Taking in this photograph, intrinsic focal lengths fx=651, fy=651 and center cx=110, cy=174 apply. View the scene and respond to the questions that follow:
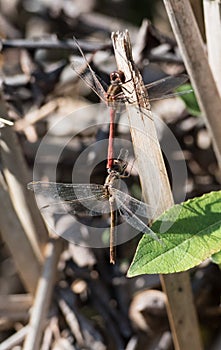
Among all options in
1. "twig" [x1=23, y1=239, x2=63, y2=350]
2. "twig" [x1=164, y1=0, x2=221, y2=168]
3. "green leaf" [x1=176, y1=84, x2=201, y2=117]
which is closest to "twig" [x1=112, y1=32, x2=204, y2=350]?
"twig" [x1=164, y1=0, x2=221, y2=168]

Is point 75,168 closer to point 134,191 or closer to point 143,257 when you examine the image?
point 134,191

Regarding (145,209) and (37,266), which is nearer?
(145,209)

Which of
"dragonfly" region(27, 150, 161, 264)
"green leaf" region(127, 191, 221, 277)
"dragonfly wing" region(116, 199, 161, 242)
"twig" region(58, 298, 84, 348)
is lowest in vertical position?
"twig" region(58, 298, 84, 348)

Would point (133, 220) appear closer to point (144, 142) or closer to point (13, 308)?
point (144, 142)

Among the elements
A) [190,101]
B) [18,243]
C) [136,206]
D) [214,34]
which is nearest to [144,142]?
[136,206]

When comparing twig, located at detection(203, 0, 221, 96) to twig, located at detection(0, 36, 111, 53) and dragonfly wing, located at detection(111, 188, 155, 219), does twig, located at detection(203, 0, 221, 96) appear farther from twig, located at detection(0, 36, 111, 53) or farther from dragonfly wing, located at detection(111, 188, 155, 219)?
twig, located at detection(0, 36, 111, 53)

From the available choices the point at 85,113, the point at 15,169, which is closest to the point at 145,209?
the point at 15,169
